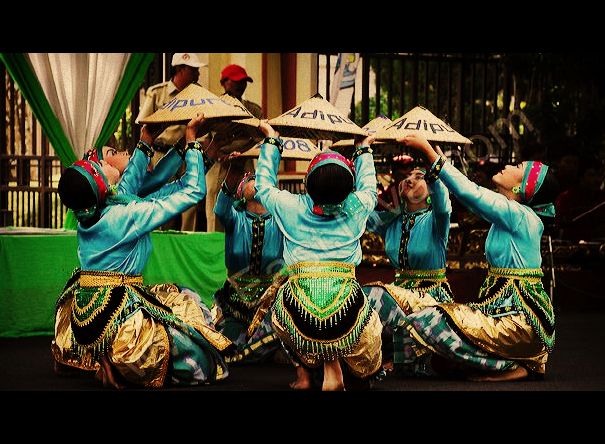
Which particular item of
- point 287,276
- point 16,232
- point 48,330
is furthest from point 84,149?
point 287,276

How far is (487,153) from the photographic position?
11.2 meters

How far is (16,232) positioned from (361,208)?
9.96 ft

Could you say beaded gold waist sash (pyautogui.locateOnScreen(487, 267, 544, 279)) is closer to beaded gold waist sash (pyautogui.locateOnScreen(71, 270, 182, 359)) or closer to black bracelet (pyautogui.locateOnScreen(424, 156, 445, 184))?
black bracelet (pyautogui.locateOnScreen(424, 156, 445, 184))

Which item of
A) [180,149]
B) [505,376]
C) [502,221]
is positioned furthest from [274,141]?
[505,376]

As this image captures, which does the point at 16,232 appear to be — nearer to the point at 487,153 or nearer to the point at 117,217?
the point at 117,217

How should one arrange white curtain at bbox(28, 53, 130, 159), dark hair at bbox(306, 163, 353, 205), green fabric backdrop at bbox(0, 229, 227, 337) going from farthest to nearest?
white curtain at bbox(28, 53, 130, 159)
green fabric backdrop at bbox(0, 229, 227, 337)
dark hair at bbox(306, 163, 353, 205)

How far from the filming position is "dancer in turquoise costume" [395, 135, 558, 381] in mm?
5227

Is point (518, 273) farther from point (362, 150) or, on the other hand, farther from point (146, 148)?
point (146, 148)

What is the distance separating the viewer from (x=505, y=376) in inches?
211

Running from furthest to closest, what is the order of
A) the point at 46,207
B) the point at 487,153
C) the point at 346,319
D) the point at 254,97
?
the point at 487,153, the point at 254,97, the point at 46,207, the point at 346,319

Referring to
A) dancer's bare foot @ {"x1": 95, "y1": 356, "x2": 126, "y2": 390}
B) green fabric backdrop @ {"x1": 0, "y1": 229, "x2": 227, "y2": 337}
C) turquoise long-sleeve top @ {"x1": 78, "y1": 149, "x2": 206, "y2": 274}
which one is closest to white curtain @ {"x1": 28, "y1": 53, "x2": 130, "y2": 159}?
green fabric backdrop @ {"x1": 0, "y1": 229, "x2": 227, "y2": 337}

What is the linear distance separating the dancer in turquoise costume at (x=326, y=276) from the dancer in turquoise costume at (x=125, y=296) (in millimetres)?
428

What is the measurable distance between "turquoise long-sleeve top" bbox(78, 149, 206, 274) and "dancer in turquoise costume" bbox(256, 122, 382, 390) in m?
0.34

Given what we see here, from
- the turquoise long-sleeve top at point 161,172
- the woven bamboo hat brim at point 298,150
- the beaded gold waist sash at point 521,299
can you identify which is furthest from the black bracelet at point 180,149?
the beaded gold waist sash at point 521,299
